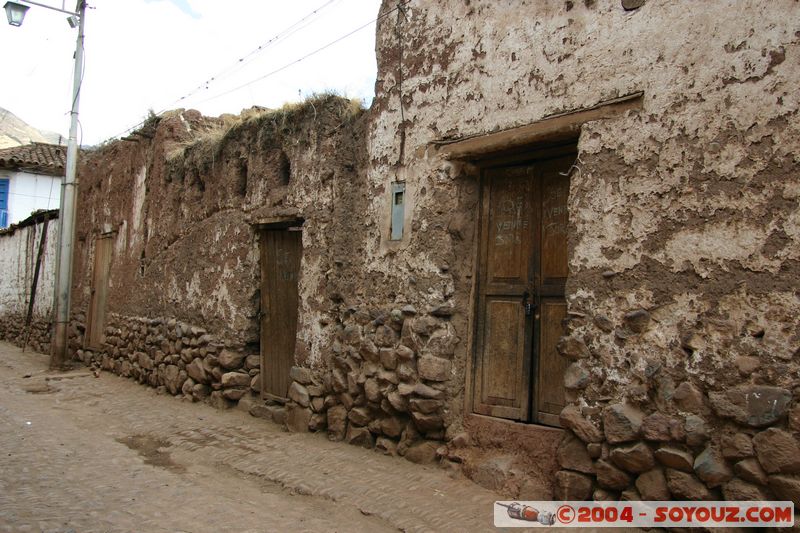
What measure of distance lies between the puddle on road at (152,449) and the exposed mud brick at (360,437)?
1306mm

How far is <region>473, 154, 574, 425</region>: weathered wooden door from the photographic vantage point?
4293mm

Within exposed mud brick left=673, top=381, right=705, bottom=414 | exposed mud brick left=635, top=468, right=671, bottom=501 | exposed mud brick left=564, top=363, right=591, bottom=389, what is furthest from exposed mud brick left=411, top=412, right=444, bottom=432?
exposed mud brick left=673, top=381, right=705, bottom=414

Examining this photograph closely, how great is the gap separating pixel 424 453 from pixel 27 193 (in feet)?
73.4

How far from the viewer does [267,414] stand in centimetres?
644

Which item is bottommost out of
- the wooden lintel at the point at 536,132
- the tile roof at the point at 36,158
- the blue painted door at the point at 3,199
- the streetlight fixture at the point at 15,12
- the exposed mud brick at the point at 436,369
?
the exposed mud brick at the point at 436,369

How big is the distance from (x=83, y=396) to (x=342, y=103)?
17.1 ft

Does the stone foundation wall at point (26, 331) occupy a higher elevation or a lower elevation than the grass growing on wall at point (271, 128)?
lower

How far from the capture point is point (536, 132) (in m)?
4.15

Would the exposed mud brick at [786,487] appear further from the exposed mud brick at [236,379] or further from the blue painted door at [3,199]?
the blue painted door at [3,199]

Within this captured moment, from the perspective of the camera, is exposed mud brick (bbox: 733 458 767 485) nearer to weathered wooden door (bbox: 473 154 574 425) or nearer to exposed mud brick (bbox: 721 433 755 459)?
exposed mud brick (bbox: 721 433 755 459)

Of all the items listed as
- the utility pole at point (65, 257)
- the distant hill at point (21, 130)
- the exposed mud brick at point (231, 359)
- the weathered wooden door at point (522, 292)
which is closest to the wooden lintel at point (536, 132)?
the weathered wooden door at point (522, 292)

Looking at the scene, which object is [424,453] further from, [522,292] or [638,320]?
[638,320]

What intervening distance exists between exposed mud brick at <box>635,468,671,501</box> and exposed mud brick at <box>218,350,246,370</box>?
180 inches

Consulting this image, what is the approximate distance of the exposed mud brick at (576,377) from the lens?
370 cm
